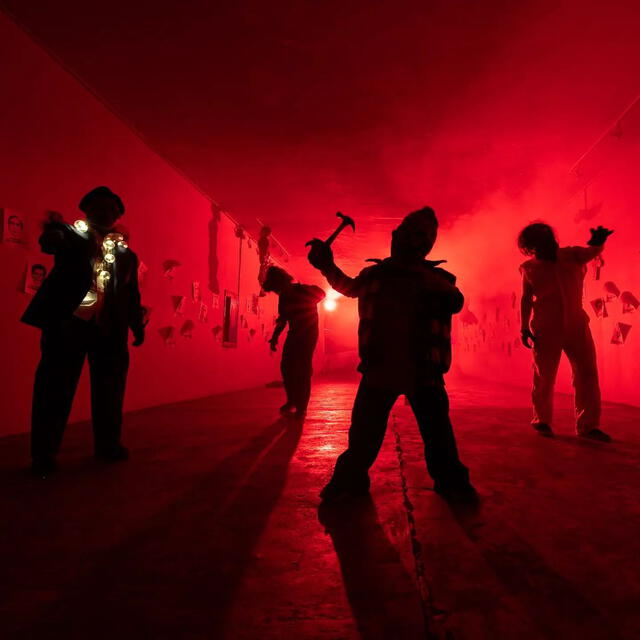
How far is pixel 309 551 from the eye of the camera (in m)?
1.20

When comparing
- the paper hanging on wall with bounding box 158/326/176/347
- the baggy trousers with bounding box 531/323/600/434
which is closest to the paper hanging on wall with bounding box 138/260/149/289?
the paper hanging on wall with bounding box 158/326/176/347

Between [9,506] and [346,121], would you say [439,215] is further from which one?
[9,506]

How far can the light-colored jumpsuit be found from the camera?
2857 millimetres

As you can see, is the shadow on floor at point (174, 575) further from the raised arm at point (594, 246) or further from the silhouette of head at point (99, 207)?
the raised arm at point (594, 246)

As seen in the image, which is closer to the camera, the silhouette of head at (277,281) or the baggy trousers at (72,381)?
the baggy trousers at (72,381)

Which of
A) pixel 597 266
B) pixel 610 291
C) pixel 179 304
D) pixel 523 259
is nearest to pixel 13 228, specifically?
pixel 179 304

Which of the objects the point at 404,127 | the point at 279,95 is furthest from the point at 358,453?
the point at 404,127

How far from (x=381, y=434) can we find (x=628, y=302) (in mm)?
4283

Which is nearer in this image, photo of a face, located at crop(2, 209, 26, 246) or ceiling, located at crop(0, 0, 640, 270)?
photo of a face, located at crop(2, 209, 26, 246)

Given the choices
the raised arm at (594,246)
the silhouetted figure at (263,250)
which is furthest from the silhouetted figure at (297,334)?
the silhouetted figure at (263,250)

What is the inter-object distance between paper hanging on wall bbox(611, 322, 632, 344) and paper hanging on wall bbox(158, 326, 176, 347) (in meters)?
4.84

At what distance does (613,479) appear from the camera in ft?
6.22

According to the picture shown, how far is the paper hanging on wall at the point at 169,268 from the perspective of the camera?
15.5 feet

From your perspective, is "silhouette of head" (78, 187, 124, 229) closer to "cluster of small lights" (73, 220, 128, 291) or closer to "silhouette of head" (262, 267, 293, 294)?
"cluster of small lights" (73, 220, 128, 291)
